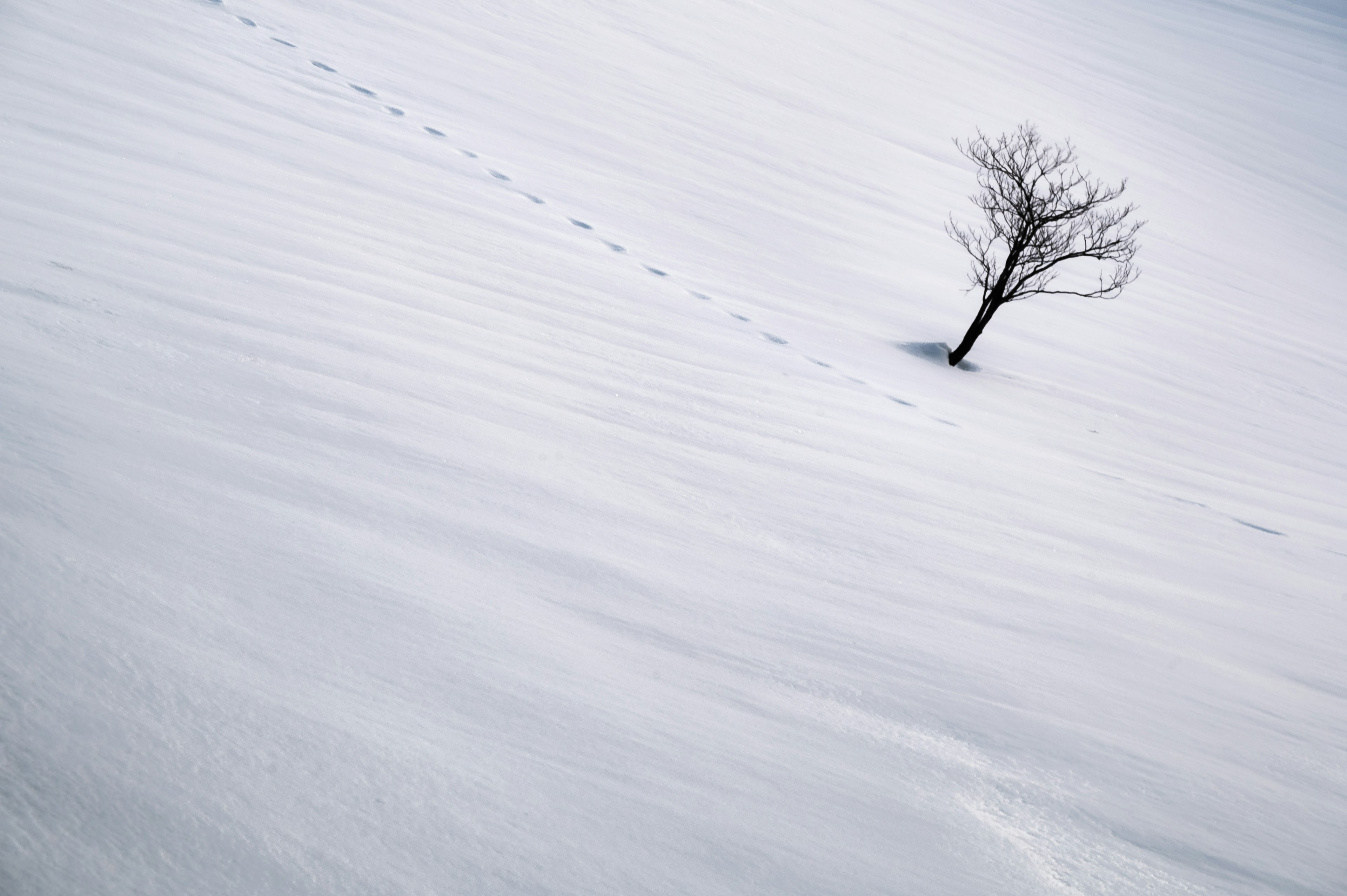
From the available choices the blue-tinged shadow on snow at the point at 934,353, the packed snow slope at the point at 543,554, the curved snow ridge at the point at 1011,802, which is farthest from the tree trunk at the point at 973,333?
the curved snow ridge at the point at 1011,802

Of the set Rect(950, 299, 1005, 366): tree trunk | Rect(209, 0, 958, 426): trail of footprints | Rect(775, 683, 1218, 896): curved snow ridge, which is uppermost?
Rect(950, 299, 1005, 366): tree trunk

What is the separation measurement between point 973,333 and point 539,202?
2.77 m

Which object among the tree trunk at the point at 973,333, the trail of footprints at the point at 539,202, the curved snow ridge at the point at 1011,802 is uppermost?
the tree trunk at the point at 973,333

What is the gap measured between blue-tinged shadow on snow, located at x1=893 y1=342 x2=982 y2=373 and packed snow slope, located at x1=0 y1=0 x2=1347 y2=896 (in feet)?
0.12

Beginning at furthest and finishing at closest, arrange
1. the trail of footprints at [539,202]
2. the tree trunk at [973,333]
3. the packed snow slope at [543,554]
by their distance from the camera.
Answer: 1. the tree trunk at [973,333]
2. the trail of footprints at [539,202]
3. the packed snow slope at [543,554]

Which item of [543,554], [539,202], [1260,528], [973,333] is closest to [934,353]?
[973,333]

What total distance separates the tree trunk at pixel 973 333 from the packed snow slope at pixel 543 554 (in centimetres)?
19

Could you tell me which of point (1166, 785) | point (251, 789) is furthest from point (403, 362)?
point (1166, 785)

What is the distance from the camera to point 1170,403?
21.2 feet

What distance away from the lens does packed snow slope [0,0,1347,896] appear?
4.45 feet

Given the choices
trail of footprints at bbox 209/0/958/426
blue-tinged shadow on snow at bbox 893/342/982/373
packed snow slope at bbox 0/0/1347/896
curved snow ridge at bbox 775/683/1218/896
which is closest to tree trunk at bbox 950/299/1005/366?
blue-tinged shadow on snow at bbox 893/342/982/373

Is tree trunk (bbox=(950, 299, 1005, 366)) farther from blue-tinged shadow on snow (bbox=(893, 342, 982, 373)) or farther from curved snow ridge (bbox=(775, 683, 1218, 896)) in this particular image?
curved snow ridge (bbox=(775, 683, 1218, 896))

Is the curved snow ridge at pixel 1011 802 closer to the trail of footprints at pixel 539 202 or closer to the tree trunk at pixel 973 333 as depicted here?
the trail of footprints at pixel 539 202

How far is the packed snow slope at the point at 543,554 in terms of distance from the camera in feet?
4.45
